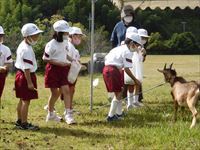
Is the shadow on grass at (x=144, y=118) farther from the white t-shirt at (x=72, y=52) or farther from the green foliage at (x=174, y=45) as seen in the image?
the green foliage at (x=174, y=45)

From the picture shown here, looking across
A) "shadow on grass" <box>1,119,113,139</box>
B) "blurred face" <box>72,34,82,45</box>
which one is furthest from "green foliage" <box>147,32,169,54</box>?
"shadow on grass" <box>1,119,113,139</box>

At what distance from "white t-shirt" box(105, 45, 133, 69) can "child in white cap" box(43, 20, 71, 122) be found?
2.39 ft

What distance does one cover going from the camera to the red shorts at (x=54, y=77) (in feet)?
29.9

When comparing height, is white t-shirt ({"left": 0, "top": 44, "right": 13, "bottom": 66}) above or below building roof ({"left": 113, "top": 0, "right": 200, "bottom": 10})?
below

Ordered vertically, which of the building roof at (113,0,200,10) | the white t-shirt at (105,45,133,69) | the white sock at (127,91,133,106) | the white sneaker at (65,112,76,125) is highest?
the building roof at (113,0,200,10)

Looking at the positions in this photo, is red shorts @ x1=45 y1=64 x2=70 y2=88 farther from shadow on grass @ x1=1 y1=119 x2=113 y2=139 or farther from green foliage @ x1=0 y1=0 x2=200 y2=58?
green foliage @ x1=0 y1=0 x2=200 y2=58

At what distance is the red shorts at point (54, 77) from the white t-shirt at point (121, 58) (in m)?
0.81

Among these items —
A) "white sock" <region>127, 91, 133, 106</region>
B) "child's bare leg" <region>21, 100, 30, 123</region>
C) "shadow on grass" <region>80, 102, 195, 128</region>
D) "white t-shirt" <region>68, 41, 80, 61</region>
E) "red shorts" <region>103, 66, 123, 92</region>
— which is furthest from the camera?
"white sock" <region>127, 91, 133, 106</region>

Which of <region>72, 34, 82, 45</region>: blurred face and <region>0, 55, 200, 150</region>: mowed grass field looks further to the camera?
<region>72, 34, 82, 45</region>: blurred face

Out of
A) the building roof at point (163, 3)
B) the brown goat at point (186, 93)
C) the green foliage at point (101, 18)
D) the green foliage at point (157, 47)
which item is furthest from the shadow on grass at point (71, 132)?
the green foliage at point (157, 47)

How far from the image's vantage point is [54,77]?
913cm

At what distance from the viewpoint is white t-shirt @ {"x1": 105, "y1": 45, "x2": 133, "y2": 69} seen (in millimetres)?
9164

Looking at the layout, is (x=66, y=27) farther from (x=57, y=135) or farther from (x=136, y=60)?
(x=136, y=60)

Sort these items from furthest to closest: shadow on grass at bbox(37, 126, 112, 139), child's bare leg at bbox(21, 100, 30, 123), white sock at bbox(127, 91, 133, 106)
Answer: white sock at bbox(127, 91, 133, 106) → child's bare leg at bbox(21, 100, 30, 123) → shadow on grass at bbox(37, 126, 112, 139)
